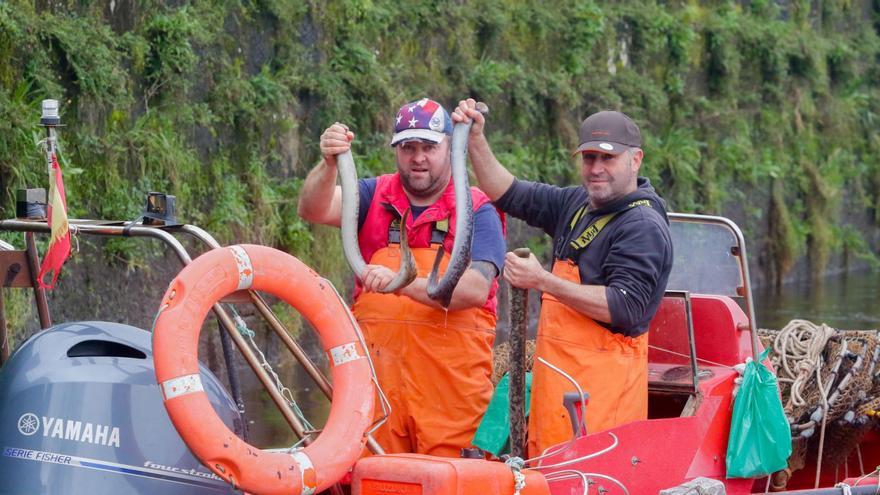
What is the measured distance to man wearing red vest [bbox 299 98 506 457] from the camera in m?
5.04

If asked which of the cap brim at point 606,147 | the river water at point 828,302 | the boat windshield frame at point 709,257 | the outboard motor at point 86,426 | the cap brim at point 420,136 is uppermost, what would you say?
the cap brim at point 420,136

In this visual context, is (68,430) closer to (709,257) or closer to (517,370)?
(517,370)

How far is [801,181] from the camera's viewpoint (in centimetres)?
2000

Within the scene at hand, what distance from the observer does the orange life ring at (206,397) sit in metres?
4.04

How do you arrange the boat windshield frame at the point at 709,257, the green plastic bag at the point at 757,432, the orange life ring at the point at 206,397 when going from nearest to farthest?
the orange life ring at the point at 206,397
the green plastic bag at the point at 757,432
the boat windshield frame at the point at 709,257

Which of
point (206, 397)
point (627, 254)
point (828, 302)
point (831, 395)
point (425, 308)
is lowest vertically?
point (828, 302)

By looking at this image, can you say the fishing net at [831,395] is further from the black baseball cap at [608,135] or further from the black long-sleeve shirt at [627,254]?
the black baseball cap at [608,135]

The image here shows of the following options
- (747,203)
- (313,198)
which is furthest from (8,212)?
(747,203)

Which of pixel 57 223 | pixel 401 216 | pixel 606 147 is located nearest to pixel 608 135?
pixel 606 147

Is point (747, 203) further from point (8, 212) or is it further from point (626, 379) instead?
point (626, 379)

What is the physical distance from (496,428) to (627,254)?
842 millimetres

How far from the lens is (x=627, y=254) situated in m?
4.88

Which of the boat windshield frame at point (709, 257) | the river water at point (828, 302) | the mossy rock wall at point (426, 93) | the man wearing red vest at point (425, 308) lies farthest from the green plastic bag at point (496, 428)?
the river water at point (828, 302)

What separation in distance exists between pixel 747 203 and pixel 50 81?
11884 millimetres
